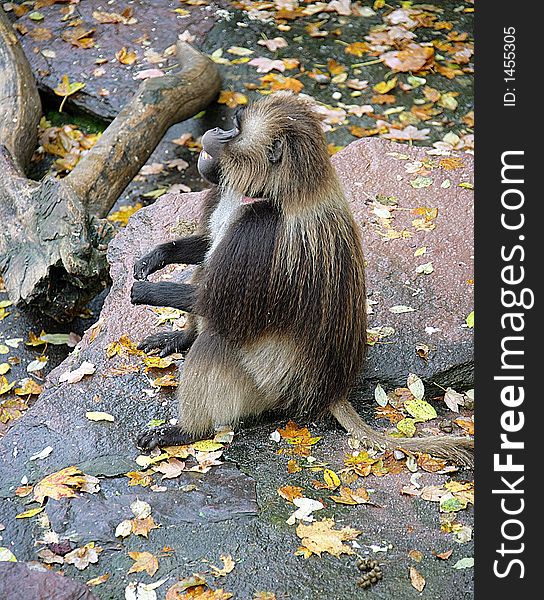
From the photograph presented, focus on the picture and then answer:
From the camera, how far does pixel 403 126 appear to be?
916 centimetres

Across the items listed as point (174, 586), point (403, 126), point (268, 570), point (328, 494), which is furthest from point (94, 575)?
point (403, 126)

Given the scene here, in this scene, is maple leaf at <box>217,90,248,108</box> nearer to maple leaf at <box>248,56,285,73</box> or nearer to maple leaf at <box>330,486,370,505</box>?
maple leaf at <box>248,56,285,73</box>

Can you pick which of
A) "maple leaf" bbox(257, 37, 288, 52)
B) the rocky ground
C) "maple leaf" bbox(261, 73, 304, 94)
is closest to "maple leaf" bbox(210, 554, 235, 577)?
the rocky ground

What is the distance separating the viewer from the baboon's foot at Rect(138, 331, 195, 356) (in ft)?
18.0

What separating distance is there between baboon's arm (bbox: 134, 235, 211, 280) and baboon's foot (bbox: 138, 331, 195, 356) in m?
0.58

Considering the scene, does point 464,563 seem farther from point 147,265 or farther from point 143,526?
point 147,265

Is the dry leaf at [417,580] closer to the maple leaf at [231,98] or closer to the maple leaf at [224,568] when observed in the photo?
the maple leaf at [224,568]

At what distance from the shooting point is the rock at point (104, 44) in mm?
9312

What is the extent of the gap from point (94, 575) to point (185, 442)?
1.03 metres

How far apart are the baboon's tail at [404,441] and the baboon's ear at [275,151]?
4.69 feet

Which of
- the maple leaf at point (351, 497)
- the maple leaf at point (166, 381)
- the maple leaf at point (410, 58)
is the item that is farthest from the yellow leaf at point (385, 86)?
the maple leaf at point (351, 497)

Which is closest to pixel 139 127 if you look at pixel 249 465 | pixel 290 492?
pixel 249 465

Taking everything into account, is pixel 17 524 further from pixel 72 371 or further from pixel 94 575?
pixel 72 371

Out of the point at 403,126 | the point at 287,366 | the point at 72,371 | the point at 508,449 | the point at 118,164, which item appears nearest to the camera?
the point at 508,449
